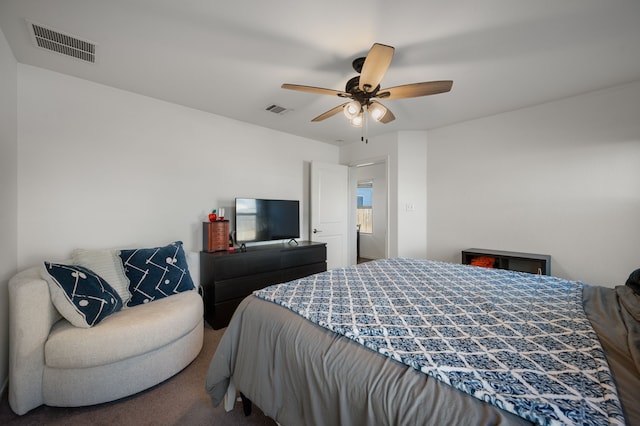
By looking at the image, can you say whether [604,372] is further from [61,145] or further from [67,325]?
[61,145]

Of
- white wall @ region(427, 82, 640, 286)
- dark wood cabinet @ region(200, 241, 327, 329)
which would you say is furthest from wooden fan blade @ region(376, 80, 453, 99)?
dark wood cabinet @ region(200, 241, 327, 329)

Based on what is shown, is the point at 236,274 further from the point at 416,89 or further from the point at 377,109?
the point at 416,89

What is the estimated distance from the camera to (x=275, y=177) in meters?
3.87

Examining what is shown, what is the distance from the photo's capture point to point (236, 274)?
2828 millimetres

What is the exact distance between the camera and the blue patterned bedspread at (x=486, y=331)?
74 cm

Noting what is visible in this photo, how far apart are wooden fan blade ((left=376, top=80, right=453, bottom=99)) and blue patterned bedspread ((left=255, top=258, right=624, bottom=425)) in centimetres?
143

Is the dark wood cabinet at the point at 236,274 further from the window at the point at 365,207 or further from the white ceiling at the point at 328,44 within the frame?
the window at the point at 365,207

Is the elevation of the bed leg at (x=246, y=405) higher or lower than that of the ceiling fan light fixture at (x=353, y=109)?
lower

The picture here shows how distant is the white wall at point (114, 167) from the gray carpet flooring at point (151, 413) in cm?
126

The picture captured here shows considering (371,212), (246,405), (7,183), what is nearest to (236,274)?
(246,405)

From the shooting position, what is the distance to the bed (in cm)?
76

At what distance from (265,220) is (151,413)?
7.14 feet

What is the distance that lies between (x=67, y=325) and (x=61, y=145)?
165cm

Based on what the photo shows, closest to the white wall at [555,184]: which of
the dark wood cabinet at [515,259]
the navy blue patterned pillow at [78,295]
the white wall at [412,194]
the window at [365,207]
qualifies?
the dark wood cabinet at [515,259]
